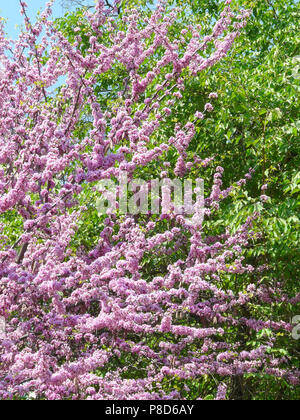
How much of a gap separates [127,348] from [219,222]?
181 cm

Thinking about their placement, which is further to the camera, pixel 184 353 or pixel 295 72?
pixel 184 353

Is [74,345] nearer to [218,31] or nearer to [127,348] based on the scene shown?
[127,348]

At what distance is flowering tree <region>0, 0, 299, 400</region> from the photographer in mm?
4516

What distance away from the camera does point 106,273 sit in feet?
15.5

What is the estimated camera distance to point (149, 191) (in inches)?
250

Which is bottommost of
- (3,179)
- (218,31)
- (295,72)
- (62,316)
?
(62,316)

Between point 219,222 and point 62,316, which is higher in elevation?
point 219,222

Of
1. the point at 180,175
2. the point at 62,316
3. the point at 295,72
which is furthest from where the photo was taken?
the point at 180,175

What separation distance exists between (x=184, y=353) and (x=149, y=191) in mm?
2193

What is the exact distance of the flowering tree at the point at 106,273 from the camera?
452cm

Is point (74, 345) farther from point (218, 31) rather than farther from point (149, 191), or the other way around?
point (218, 31)

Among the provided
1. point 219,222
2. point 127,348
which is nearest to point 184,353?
point 127,348

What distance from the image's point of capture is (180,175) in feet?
20.2
